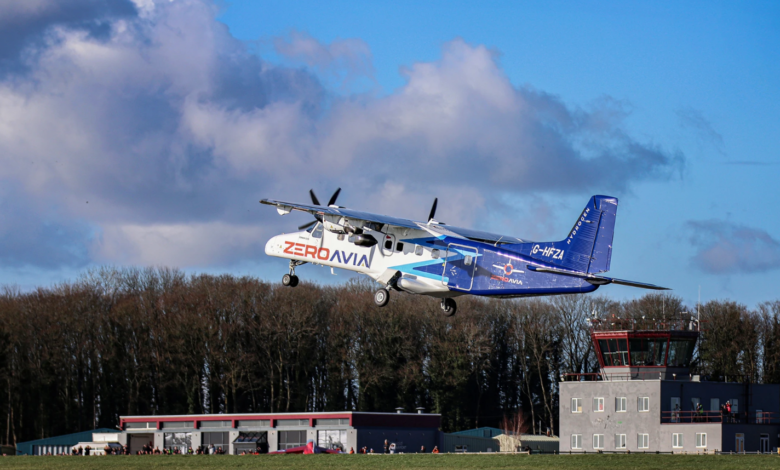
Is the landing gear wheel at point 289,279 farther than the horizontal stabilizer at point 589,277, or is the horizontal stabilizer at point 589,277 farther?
the landing gear wheel at point 289,279

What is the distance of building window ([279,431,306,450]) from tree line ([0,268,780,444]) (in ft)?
37.1

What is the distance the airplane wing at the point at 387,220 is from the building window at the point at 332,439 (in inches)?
1633

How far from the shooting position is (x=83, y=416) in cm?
9912

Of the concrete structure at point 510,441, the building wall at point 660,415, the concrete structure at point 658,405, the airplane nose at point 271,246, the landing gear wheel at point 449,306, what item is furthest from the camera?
the concrete structure at point 510,441

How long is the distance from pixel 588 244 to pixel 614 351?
38.5m

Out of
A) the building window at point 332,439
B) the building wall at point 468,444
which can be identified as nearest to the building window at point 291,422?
the building window at point 332,439

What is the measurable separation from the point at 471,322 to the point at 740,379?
27.4 m

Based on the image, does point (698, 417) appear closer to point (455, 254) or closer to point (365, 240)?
A: point (455, 254)

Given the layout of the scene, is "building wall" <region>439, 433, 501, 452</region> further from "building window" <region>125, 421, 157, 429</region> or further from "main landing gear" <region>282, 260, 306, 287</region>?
"main landing gear" <region>282, 260, 306, 287</region>

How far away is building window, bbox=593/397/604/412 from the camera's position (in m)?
73.6

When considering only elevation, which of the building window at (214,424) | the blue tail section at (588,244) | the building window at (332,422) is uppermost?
the blue tail section at (588,244)

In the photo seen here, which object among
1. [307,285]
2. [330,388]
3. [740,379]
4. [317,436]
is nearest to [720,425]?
[740,379]

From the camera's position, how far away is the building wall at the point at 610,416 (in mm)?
71188

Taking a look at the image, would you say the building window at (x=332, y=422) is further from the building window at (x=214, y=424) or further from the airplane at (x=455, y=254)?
the airplane at (x=455, y=254)
